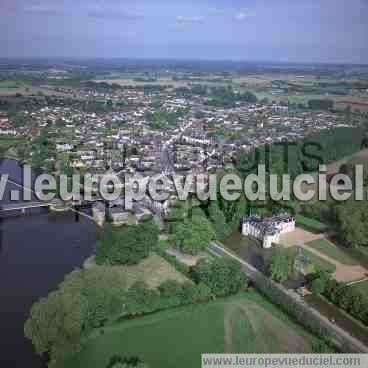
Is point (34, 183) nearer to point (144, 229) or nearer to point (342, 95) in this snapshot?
point (144, 229)

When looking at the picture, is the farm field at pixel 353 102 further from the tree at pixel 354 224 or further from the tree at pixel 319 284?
the tree at pixel 319 284

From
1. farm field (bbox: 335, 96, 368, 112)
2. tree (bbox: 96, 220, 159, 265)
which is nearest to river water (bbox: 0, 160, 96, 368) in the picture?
tree (bbox: 96, 220, 159, 265)

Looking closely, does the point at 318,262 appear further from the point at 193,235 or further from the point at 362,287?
the point at 193,235

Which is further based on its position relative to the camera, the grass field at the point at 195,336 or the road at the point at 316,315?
the road at the point at 316,315

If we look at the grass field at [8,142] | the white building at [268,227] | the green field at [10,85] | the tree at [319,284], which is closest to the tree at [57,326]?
the tree at [319,284]

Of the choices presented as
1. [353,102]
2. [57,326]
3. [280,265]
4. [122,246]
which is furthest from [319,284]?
[353,102]
